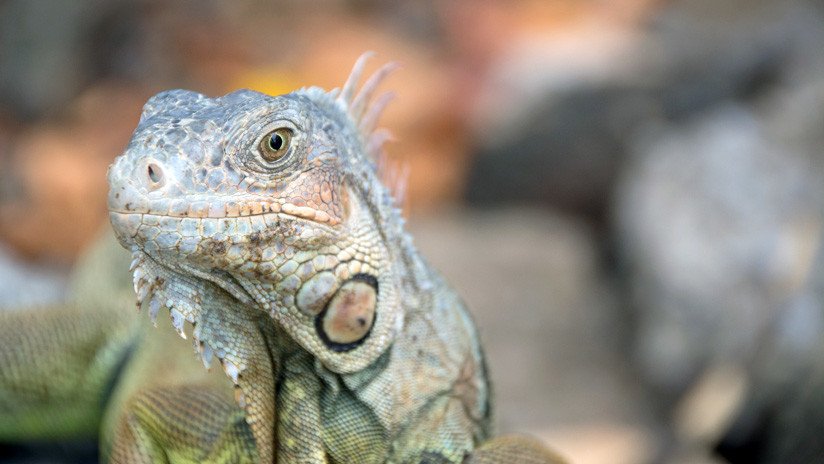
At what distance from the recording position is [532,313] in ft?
30.9

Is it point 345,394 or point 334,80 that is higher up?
point 334,80

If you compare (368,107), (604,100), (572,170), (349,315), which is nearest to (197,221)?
(349,315)

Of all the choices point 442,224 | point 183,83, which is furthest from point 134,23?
point 442,224

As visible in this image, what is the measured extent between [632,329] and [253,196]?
7079 mm

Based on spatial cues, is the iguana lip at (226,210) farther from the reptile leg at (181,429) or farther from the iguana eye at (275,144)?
the reptile leg at (181,429)

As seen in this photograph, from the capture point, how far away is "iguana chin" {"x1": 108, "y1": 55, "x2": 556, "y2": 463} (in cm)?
247

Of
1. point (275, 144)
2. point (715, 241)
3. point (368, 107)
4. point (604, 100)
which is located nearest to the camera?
point (275, 144)

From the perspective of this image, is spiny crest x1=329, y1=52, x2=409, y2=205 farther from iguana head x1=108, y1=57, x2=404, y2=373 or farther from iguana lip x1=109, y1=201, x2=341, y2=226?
iguana lip x1=109, y1=201, x2=341, y2=226

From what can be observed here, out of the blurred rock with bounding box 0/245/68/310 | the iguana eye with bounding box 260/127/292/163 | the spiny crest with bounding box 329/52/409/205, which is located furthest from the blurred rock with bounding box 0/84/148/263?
the iguana eye with bounding box 260/127/292/163

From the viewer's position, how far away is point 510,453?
121 inches

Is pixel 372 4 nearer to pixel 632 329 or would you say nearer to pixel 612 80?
pixel 612 80

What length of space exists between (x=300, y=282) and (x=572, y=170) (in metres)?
8.60

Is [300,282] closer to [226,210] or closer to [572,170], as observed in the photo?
[226,210]

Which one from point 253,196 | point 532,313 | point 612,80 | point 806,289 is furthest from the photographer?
point 612,80
